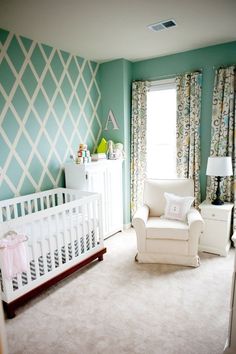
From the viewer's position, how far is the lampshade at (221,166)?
3.01 meters

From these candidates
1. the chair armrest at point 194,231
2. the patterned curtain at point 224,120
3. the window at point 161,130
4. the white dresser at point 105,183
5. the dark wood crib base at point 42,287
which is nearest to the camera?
the dark wood crib base at point 42,287

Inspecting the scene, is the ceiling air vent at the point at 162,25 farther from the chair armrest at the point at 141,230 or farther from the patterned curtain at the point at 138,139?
the chair armrest at the point at 141,230

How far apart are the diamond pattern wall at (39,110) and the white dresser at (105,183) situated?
11.2 inches

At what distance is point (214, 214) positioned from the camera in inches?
124

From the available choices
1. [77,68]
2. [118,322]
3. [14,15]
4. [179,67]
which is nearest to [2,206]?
[118,322]

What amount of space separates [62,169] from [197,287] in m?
2.17

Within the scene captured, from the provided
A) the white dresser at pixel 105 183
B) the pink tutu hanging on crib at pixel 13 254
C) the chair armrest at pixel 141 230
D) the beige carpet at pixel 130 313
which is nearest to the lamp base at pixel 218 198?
the beige carpet at pixel 130 313

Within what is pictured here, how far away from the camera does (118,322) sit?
2.06m

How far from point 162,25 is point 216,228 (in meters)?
2.37

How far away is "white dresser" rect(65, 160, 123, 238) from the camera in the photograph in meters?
3.29

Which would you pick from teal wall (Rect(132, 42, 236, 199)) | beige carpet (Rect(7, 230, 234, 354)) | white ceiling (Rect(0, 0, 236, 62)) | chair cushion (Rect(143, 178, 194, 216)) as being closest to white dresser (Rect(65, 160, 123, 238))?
chair cushion (Rect(143, 178, 194, 216))

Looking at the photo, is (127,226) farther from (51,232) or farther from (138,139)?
(51,232)

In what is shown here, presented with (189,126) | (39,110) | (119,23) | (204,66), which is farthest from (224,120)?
(39,110)

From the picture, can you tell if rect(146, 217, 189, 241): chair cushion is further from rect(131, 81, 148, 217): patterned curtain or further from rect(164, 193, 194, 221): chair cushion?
rect(131, 81, 148, 217): patterned curtain
